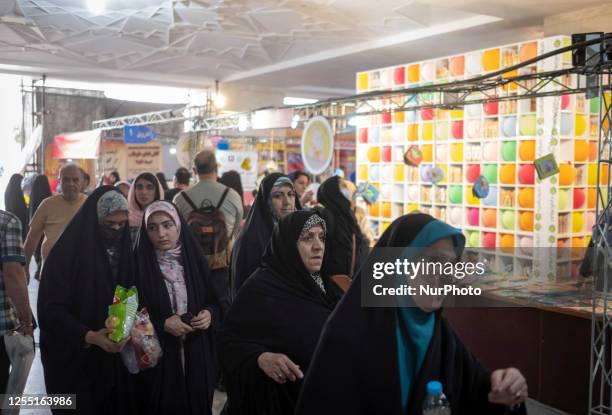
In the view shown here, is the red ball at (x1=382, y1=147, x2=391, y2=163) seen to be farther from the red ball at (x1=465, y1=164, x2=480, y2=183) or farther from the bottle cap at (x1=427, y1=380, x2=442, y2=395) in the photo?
the bottle cap at (x1=427, y1=380, x2=442, y2=395)

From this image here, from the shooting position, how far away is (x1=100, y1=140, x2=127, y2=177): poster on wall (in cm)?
1390

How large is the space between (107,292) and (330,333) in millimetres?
1433

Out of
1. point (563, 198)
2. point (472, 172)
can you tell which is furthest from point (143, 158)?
point (563, 198)

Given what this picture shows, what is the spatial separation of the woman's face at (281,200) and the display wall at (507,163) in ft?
12.8

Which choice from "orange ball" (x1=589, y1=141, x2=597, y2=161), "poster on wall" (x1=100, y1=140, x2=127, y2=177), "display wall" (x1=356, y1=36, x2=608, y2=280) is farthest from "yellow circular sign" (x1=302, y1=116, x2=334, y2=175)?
"poster on wall" (x1=100, y1=140, x2=127, y2=177)

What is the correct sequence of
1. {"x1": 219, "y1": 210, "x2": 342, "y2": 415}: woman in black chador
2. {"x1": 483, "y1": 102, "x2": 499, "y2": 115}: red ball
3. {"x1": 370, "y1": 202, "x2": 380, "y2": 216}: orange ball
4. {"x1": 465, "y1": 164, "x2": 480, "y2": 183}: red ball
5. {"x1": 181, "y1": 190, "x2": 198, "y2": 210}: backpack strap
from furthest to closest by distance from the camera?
{"x1": 370, "y1": 202, "x2": 380, "y2": 216}: orange ball
{"x1": 465, "y1": 164, "x2": 480, "y2": 183}: red ball
{"x1": 483, "y1": 102, "x2": 499, "y2": 115}: red ball
{"x1": 181, "y1": 190, "x2": 198, "y2": 210}: backpack strap
{"x1": 219, "y1": 210, "x2": 342, "y2": 415}: woman in black chador

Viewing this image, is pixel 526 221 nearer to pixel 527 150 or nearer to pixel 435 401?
pixel 527 150

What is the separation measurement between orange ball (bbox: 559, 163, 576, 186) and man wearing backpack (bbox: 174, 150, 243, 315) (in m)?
3.78

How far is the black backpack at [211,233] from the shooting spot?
4.13 metres

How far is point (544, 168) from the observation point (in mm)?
5449

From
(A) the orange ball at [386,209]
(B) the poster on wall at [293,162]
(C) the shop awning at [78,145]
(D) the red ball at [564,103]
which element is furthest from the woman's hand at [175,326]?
(B) the poster on wall at [293,162]

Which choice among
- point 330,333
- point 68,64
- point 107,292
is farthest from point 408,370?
point 68,64

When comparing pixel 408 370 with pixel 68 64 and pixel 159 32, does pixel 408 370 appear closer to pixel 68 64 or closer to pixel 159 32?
pixel 159 32

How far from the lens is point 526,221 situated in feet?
23.1
